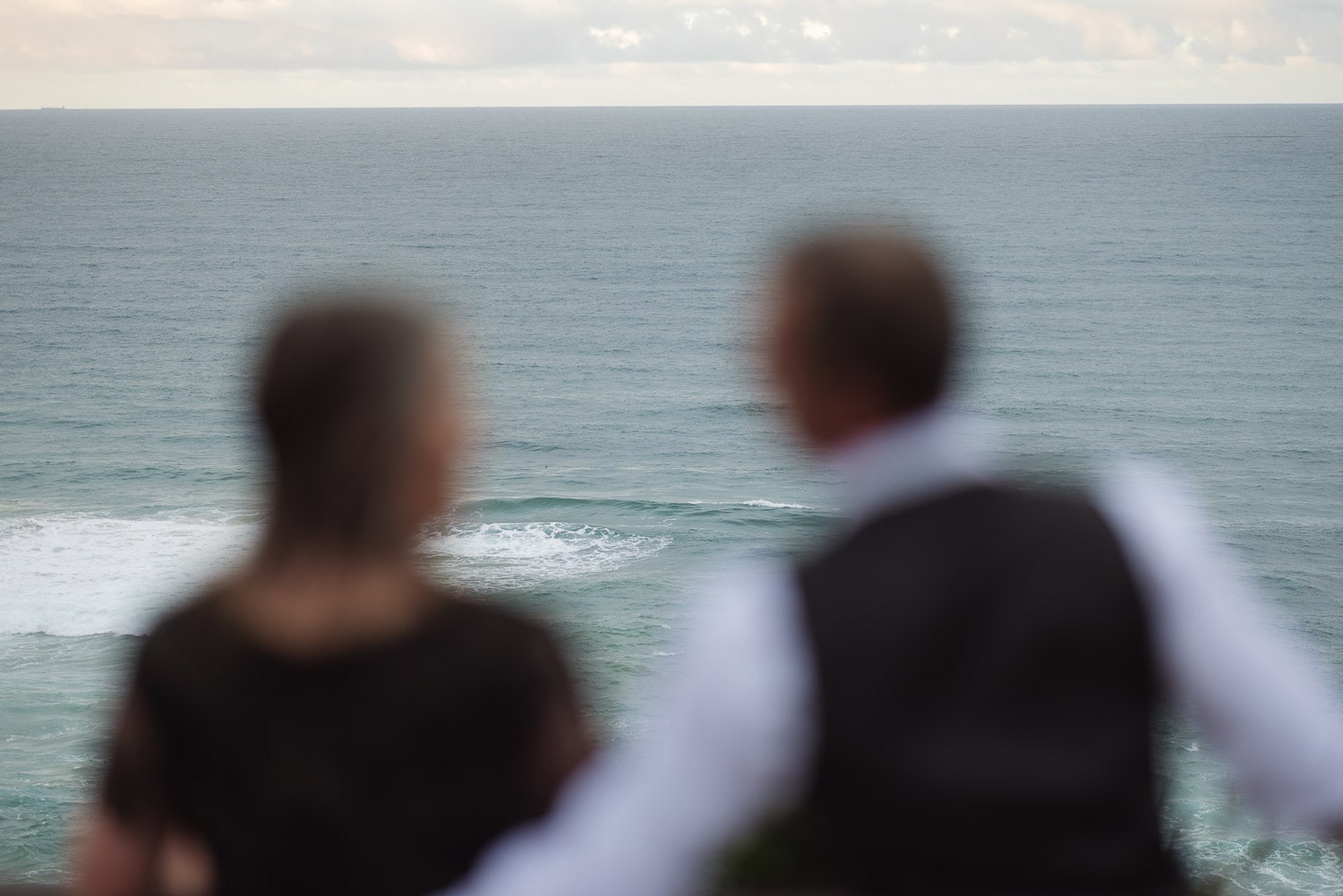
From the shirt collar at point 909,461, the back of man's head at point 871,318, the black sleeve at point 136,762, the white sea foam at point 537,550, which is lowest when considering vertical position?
the white sea foam at point 537,550

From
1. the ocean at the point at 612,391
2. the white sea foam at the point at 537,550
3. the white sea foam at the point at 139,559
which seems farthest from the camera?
the white sea foam at the point at 537,550

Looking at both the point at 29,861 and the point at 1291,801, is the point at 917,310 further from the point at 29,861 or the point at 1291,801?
the point at 29,861

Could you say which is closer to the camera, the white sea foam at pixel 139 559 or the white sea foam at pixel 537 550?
the white sea foam at pixel 139 559

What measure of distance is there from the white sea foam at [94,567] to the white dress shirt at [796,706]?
34.4 m

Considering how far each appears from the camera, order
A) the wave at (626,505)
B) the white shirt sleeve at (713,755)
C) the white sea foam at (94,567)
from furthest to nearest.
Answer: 1. the wave at (626,505)
2. the white sea foam at (94,567)
3. the white shirt sleeve at (713,755)

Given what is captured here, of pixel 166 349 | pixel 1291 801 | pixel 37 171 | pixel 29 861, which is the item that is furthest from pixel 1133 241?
pixel 37 171

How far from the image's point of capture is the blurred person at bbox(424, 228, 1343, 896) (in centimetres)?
139

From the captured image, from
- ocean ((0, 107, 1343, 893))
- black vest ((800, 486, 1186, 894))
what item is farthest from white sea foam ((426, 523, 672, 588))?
black vest ((800, 486, 1186, 894))

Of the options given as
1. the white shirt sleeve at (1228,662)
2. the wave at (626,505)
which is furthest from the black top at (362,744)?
the wave at (626,505)

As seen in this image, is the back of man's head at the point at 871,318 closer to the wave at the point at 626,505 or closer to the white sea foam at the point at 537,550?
the white sea foam at the point at 537,550

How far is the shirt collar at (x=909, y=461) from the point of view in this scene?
1.47m

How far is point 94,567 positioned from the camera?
42312 millimetres

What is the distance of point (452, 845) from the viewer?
5.32ft

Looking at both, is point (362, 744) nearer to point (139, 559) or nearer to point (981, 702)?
point (981, 702)
